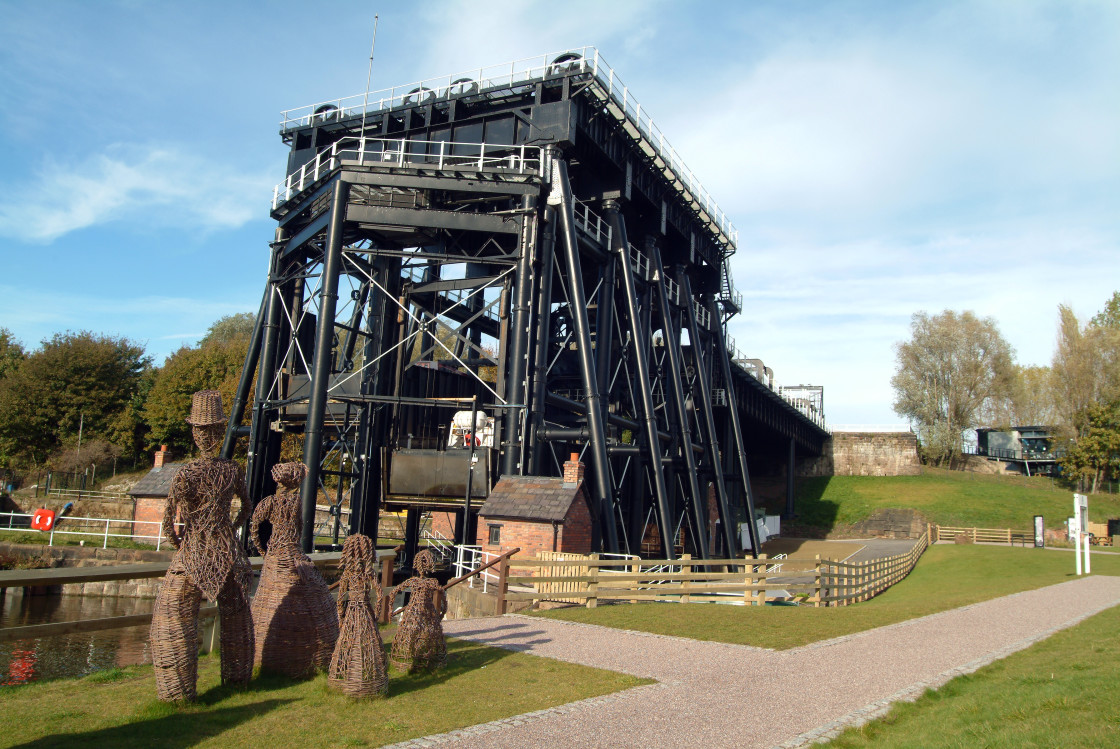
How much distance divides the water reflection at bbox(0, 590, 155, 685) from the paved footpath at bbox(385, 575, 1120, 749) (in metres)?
6.48

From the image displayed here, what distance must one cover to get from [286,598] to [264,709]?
111 centimetres

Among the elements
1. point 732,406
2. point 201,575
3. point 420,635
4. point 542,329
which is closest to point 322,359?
point 542,329

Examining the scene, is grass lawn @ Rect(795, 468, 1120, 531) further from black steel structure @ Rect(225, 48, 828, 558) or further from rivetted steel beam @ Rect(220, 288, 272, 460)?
rivetted steel beam @ Rect(220, 288, 272, 460)

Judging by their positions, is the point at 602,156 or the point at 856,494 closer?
the point at 602,156

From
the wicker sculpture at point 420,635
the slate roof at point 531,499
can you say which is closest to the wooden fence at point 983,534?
the slate roof at point 531,499

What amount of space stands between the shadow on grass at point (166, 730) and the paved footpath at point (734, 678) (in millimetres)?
1489

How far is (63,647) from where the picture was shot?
604 inches

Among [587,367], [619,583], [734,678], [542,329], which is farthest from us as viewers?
[587,367]

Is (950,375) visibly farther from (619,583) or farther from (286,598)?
(286,598)

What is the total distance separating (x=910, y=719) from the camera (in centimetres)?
759

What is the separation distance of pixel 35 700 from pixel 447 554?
1769 cm

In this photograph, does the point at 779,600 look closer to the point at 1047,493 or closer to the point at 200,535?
the point at 200,535

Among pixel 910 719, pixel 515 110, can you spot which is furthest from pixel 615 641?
pixel 515 110

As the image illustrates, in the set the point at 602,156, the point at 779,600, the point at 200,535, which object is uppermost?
the point at 602,156
